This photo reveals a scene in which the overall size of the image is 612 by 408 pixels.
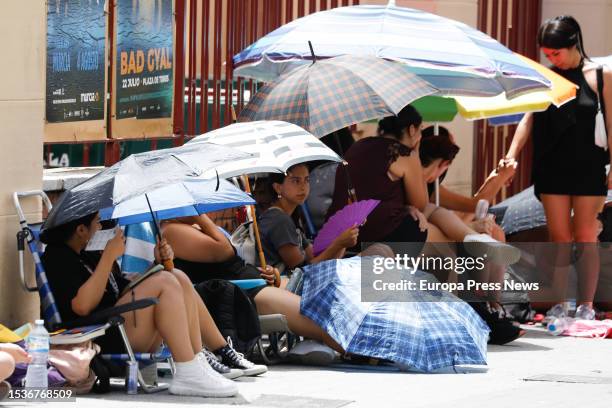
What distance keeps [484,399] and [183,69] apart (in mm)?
4139

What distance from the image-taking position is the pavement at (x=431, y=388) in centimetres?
689

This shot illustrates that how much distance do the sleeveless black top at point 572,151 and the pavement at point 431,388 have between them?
5.87ft

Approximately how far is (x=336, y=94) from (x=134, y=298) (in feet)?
7.57

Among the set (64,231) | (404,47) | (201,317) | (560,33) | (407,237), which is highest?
(560,33)

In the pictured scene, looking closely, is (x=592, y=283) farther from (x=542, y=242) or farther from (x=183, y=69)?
(x=183, y=69)

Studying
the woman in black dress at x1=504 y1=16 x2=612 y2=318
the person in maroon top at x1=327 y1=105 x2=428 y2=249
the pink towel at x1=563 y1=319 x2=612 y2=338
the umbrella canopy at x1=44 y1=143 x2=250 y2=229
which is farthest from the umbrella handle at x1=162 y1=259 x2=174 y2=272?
the woman in black dress at x1=504 y1=16 x2=612 y2=318

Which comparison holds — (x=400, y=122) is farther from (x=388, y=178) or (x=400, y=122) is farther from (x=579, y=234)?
(x=579, y=234)

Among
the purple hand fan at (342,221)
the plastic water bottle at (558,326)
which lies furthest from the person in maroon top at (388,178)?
the plastic water bottle at (558,326)

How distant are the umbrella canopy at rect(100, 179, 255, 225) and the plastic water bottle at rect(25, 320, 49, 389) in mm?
709

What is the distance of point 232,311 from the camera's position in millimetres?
7797

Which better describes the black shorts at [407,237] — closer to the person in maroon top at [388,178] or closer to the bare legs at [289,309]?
the person in maroon top at [388,178]

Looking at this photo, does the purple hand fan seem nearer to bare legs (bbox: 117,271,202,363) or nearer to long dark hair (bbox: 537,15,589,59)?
bare legs (bbox: 117,271,202,363)

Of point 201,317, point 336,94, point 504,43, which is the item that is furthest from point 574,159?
point 504,43

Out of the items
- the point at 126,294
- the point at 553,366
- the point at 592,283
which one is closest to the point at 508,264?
the point at 592,283
